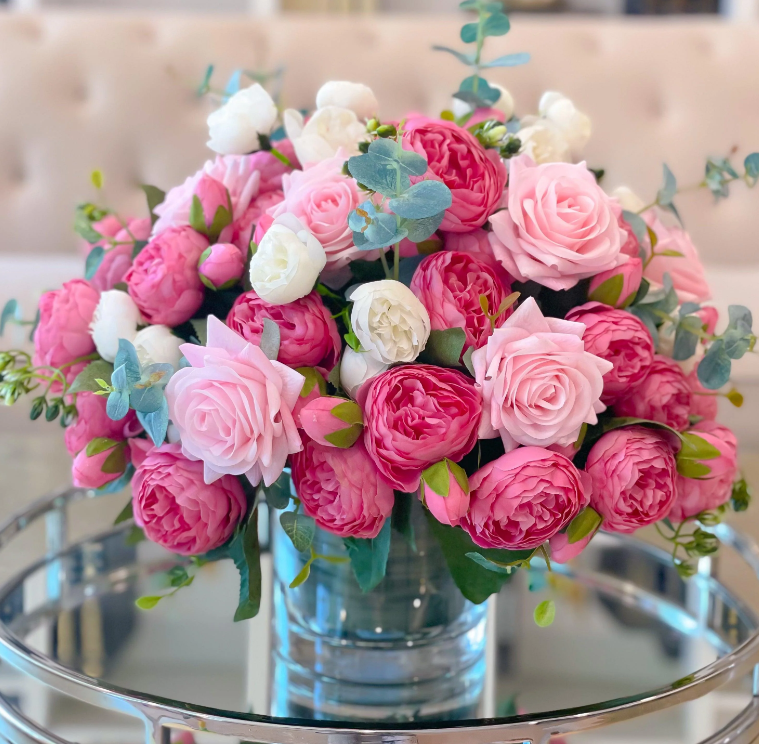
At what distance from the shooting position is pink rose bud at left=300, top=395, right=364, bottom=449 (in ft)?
1.65

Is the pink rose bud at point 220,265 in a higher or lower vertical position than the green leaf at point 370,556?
higher

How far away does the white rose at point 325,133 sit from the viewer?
0.62 meters

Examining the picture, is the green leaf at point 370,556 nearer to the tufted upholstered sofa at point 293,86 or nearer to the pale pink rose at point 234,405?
the pale pink rose at point 234,405

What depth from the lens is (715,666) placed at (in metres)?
0.58

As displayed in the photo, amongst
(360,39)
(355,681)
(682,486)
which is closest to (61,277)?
(360,39)

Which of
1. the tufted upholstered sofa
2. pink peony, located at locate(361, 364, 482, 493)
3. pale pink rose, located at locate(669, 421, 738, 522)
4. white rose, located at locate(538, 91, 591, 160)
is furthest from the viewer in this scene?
the tufted upholstered sofa

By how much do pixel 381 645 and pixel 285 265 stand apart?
33cm

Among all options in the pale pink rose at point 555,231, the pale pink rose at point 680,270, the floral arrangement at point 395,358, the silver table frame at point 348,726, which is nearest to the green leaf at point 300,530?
the floral arrangement at point 395,358

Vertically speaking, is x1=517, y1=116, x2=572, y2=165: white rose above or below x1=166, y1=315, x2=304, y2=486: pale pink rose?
above

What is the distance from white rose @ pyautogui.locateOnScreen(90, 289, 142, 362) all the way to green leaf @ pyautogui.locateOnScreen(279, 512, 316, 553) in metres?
0.17

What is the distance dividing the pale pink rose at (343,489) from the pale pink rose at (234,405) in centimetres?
2

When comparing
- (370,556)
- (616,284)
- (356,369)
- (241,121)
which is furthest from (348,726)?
(241,121)

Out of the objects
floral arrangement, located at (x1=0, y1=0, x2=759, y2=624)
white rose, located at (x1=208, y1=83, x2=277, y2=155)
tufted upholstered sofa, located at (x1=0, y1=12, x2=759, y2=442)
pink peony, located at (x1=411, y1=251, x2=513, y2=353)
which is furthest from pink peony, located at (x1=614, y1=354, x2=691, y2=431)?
tufted upholstered sofa, located at (x1=0, y1=12, x2=759, y2=442)

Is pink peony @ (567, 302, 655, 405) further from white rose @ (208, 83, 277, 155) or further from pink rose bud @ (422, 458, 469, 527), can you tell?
white rose @ (208, 83, 277, 155)
